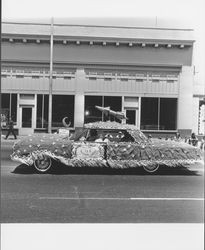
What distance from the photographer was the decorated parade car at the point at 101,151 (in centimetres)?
948

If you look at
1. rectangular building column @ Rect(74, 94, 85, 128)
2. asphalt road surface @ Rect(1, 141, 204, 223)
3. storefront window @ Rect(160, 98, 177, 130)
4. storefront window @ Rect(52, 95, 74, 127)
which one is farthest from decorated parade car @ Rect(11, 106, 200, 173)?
rectangular building column @ Rect(74, 94, 85, 128)

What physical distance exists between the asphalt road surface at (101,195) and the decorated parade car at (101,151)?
0.31 m

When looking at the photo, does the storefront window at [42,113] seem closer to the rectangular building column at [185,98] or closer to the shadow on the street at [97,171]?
the rectangular building column at [185,98]

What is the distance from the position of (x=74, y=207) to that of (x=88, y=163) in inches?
134

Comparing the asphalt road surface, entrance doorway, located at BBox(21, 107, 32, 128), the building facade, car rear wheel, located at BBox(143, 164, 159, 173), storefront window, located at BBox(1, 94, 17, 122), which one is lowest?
the asphalt road surface

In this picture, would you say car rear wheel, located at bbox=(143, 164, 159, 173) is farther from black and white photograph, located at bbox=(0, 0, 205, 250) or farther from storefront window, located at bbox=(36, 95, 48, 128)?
storefront window, located at bbox=(36, 95, 48, 128)

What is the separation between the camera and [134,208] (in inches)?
244

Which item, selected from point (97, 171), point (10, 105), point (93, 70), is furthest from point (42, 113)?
point (97, 171)

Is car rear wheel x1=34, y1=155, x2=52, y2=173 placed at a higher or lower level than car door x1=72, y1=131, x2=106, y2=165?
lower

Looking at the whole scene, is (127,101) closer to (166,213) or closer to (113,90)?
(113,90)

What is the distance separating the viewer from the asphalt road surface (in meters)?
5.61

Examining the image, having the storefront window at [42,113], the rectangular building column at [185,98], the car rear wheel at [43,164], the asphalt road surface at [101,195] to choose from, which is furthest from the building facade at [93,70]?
the asphalt road surface at [101,195]

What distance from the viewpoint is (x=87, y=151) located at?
375 inches

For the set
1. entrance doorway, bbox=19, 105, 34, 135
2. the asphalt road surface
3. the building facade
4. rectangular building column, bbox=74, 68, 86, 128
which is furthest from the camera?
rectangular building column, bbox=74, 68, 86, 128
